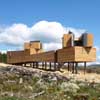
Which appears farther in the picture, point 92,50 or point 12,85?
point 92,50

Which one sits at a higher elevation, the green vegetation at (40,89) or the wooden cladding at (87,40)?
the wooden cladding at (87,40)

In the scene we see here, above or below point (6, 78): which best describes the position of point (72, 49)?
above

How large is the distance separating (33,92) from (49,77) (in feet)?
8.26

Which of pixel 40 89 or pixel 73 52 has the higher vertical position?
pixel 73 52

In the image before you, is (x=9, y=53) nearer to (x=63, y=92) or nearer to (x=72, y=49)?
(x=72, y=49)

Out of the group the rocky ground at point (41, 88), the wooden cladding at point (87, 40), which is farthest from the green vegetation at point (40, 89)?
the wooden cladding at point (87, 40)

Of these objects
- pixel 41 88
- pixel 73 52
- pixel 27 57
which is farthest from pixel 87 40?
pixel 41 88

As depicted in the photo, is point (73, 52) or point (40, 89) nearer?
point (40, 89)

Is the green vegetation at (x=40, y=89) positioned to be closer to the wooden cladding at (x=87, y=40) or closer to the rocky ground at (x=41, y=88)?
the rocky ground at (x=41, y=88)

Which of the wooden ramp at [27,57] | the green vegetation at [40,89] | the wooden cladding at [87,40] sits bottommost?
the green vegetation at [40,89]

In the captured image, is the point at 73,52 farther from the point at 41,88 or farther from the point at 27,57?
the point at 41,88

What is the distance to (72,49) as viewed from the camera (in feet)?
103

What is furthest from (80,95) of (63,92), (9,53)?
(9,53)

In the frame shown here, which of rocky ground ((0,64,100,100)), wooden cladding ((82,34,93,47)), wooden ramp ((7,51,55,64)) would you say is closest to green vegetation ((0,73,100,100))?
rocky ground ((0,64,100,100))
